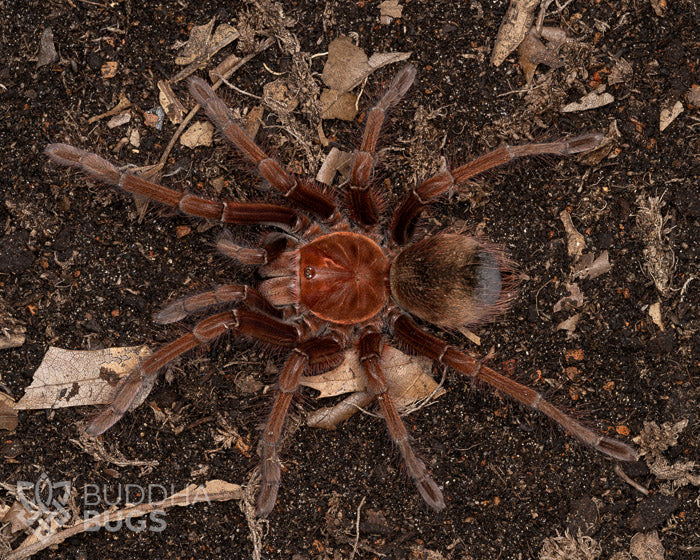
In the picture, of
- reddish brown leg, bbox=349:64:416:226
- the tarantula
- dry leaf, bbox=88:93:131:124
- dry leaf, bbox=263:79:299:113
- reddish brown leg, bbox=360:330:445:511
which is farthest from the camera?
dry leaf, bbox=263:79:299:113

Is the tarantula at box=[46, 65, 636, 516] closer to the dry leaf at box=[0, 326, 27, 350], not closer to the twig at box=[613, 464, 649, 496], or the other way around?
the twig at box=[613, 464, 649, 496]

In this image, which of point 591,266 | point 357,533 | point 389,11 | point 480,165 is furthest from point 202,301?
point 591,266

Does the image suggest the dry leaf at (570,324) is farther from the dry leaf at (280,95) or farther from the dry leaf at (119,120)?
the dry leaf at (119,120)

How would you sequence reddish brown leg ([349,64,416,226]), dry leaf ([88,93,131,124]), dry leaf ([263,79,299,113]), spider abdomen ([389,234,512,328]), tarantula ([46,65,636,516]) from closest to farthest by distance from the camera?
spider abdomen ([389,234,512,328]), tarantula ([46,65,636,516]), reddish brown leg ([349,64,416,226]), dry leaf ([88,93,131,124]), dry leaf ([263,79,299,113])

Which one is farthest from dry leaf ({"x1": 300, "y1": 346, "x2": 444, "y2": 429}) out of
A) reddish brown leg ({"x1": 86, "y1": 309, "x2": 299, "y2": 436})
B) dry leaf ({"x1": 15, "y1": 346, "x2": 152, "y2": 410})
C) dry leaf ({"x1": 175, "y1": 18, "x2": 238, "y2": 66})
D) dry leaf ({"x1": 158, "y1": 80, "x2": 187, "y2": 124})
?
dry leaf ({"x1": 175, "y1": 18, "x2": 238, "y2": 66})

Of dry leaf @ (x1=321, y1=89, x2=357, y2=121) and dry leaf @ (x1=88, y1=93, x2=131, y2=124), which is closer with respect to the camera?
dry leaf @ (x1=88, y1=93, x2=131, y2=124)

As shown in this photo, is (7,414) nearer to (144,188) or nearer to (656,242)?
(144,188)

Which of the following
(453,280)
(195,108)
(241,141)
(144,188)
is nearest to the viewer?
(453,280)

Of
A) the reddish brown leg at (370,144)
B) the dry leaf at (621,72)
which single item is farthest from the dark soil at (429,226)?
the reddish brown leg at (370,144)
